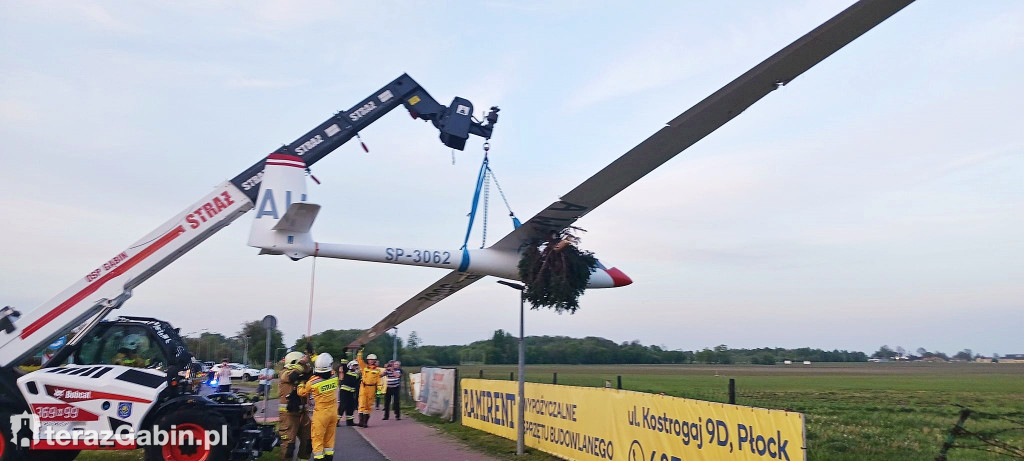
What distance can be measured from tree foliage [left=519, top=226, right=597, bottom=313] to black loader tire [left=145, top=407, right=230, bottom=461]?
15.6 feet

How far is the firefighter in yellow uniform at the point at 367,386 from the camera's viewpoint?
17656 mm

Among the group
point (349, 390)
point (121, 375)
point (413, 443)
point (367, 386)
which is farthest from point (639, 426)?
point (367, 386)

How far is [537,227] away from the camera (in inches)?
425

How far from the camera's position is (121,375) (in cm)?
963

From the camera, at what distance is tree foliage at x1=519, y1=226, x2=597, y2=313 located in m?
10.7

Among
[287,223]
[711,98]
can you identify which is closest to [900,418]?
[711,98]

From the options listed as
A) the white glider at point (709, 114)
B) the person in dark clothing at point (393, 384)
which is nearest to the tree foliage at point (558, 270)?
the white glider at point (709, 114)

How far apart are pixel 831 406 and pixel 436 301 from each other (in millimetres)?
15123

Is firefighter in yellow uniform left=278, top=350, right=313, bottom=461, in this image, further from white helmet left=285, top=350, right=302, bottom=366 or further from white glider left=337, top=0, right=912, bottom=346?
white glider left=337, top=0, right=912, bottom=346

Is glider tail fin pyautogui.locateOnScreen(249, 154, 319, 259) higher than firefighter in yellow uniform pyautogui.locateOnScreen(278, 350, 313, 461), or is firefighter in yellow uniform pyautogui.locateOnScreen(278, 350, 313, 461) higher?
glider tail fin pyautogui.locateOnScreen(249, 154, 319, 259)

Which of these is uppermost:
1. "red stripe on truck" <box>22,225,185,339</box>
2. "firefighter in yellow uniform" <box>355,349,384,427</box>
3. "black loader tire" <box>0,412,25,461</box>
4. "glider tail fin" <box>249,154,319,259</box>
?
"glider tail fin" <box>249,154,319,259</box>

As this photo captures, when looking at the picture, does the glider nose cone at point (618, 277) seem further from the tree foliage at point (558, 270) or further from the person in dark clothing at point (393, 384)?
the person in dark clothing at point (393, 384)

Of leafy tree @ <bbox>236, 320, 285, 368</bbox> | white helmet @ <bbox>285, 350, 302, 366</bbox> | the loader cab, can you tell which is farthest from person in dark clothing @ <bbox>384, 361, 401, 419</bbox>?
leafy tree @ <bbox>236, 320, 285, 368</bbox>

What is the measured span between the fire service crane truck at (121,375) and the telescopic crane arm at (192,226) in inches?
0.6
